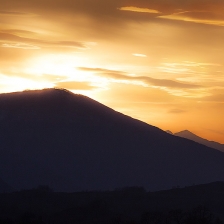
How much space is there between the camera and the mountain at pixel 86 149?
126 metres

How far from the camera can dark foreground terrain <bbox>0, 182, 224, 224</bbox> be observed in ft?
181

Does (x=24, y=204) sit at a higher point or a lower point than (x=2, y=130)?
lower

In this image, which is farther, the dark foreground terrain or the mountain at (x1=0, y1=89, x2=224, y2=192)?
the mountain at (x1=0, y1=89, x2=224, y2=192)

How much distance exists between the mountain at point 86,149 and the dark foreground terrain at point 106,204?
51.7 m

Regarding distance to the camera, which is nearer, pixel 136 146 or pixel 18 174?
pixel 18 174

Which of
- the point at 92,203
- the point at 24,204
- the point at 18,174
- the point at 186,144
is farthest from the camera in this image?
the point at 186,144

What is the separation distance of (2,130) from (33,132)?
7127 millimetres

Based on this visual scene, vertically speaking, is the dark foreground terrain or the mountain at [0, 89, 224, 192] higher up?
the mountain at [0, 89, 224, 192]

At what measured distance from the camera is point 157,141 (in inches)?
5679

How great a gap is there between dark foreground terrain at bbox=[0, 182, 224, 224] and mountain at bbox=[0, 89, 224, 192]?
170ft

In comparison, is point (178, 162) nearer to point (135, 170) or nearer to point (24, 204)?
point (135, 170)

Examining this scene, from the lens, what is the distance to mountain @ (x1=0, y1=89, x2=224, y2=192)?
12625cm

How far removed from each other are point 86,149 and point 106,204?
76435 mm

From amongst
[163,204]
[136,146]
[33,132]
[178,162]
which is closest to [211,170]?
[178,162]
